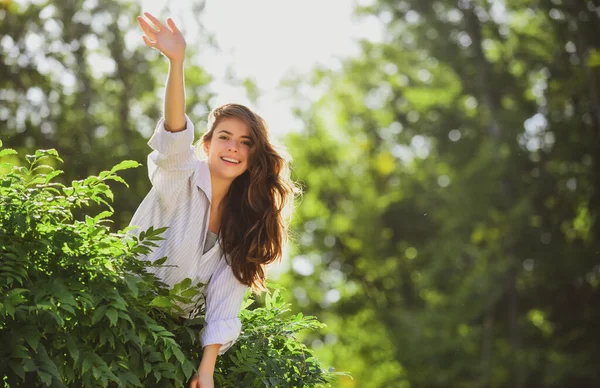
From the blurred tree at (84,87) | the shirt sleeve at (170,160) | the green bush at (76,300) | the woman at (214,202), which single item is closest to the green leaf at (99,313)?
the green bush at (76,300)

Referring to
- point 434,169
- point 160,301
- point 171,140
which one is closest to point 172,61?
point 171,140

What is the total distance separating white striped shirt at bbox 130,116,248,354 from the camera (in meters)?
3.82

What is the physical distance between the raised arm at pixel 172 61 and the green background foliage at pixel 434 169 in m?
14.3

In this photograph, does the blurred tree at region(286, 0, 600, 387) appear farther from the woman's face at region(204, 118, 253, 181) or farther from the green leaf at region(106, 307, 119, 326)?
the green leaf at region(106, 307, 119, 326)

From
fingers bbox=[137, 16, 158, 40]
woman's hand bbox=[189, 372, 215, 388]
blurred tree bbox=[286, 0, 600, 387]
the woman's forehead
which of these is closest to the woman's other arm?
woman's hand bbox=[189, 372, 215, 388]

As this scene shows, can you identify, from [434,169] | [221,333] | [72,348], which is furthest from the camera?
[434,169]

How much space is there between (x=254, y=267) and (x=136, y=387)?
0.92 m

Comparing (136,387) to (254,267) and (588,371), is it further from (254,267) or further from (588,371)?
(588,371)

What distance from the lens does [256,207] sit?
4.34 meters

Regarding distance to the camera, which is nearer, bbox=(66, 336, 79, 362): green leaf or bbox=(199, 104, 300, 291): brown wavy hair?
bbox=(66, 336, 79, 362): green leaf

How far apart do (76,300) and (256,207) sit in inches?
51.5

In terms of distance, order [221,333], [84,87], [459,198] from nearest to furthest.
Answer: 1. [221,333]
2. [84,87]
3. [459,198]

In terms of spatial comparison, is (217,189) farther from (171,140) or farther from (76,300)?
(76,300)

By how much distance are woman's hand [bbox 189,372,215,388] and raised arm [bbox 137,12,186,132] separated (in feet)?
3.26
